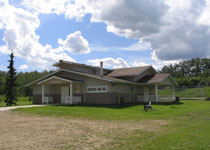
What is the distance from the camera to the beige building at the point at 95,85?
25.0 metres

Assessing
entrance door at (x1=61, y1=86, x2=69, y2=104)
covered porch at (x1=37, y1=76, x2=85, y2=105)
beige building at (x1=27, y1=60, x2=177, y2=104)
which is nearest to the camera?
beige building at (x1=27, y1=60, x2=177, y2=104)

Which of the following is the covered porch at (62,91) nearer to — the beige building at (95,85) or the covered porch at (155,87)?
the beige building at (95,85)

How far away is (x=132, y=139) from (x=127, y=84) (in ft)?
65.0

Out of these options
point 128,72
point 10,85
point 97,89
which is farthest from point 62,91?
point 128,72

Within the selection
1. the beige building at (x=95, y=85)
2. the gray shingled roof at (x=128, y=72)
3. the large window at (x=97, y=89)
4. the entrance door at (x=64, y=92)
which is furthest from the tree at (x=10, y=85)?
the gray shingled roof at (x=128, y=72)


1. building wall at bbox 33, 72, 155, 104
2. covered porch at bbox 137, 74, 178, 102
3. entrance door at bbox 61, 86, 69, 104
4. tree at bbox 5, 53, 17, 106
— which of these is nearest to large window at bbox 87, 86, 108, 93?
building wall at bbox 33, 72, 155, 104

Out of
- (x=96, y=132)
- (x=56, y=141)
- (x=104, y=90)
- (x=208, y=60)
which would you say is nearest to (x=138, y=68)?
(x=104, y=90)

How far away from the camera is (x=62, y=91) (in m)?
28.2

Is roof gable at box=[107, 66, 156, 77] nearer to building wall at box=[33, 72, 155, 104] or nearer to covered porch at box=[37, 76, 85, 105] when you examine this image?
building wall at box=[33, 72, 155, 104]

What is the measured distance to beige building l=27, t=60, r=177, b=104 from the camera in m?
25.0

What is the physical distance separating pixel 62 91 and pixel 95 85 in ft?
16.7

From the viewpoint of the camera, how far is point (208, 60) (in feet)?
342

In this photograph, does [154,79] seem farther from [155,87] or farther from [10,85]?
[10,85]

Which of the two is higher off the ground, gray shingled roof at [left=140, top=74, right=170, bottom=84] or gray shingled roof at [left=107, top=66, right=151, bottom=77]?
gray shingled roof at [left=107, top=66, right=151, bottom=77]
